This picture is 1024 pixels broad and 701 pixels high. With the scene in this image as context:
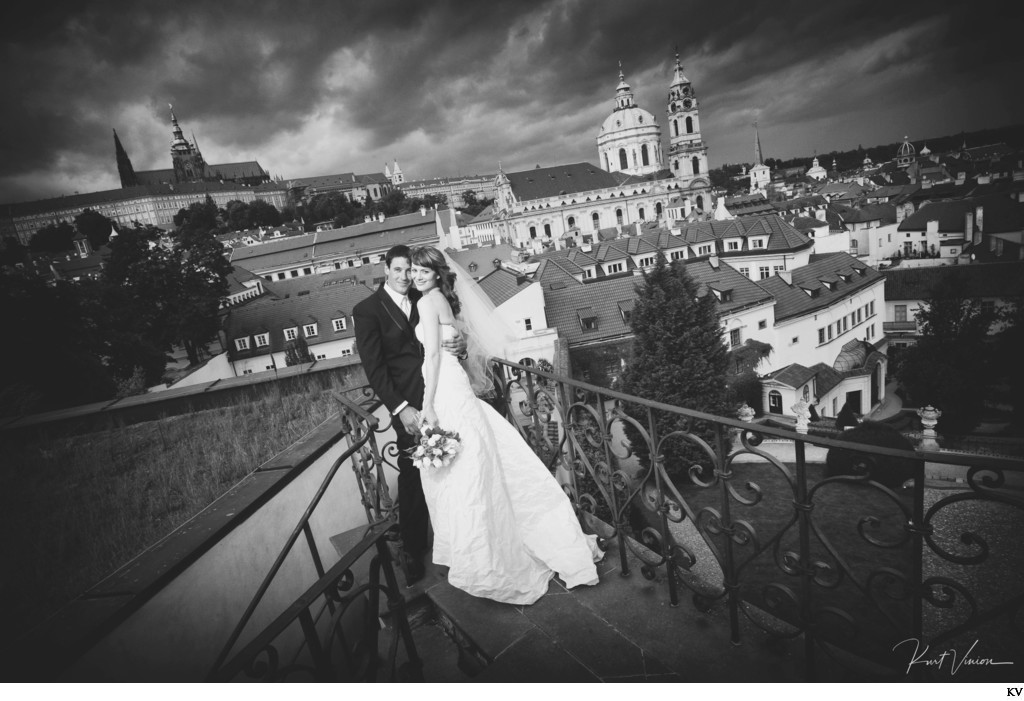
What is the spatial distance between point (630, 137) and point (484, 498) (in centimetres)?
12184

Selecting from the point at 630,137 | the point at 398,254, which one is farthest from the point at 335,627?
the point at 630,137

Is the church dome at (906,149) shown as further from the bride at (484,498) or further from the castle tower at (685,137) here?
the bride at (484,498)

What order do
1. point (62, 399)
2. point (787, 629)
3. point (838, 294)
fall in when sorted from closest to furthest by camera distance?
point (787, 629) → point (62, 399) → point (838, 294)

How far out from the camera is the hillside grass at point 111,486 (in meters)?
3.43

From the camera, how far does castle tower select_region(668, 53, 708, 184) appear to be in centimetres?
9919

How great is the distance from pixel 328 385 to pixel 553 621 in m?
6.67

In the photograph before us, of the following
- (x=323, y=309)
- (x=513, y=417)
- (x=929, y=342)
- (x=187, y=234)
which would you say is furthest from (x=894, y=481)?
(x=187, y=234)

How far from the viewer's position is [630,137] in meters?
111

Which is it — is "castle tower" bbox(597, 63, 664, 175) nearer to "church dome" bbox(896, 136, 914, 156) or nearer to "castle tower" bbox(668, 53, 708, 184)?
"castle tower" bbox(668, 53, 708, 184)

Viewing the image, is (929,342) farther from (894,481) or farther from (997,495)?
(997,495)

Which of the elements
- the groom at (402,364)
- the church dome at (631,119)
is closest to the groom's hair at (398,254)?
the groom at (402,364)

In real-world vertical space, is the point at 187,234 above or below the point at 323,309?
above

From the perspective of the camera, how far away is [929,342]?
24.0 metres
